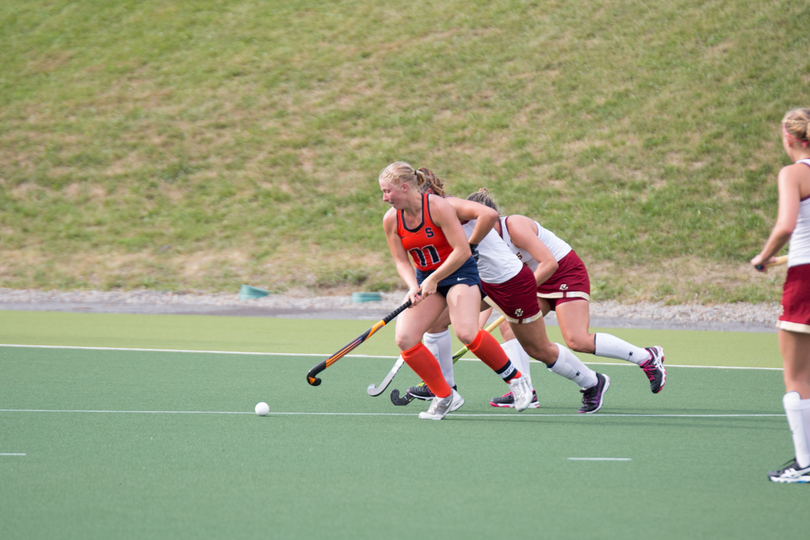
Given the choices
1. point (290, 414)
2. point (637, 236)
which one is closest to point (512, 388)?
point (290, 414)

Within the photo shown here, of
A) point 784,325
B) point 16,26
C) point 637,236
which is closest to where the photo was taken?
point 784,325

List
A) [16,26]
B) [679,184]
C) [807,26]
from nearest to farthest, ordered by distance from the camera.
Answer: [679,184] < [807,26] < [16,26]

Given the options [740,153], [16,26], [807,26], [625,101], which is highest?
[16,26]

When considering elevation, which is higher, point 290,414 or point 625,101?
point 625,101

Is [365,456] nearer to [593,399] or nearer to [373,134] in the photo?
[593,399]

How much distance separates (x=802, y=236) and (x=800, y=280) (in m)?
0.19

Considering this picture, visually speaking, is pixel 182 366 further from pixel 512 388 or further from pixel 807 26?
pixel 807 26

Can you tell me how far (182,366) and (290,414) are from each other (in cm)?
240

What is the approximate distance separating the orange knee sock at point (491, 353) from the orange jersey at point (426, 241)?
0.53m

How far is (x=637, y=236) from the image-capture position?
53.0 feet

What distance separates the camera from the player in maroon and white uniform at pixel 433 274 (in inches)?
195

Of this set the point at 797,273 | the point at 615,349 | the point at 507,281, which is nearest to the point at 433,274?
the point at 507,281

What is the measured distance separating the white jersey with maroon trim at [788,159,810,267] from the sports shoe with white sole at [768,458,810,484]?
3.10 feet

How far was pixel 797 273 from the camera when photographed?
360cm
